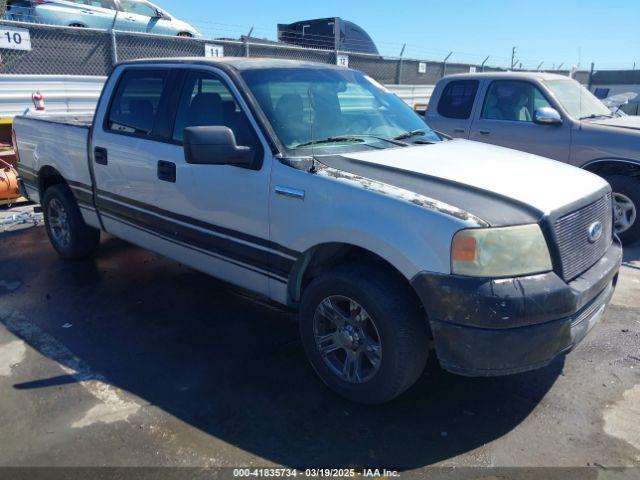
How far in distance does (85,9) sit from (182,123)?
11282 mm

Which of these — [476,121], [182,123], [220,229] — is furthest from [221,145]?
[476,121]

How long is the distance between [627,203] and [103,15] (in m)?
12.5

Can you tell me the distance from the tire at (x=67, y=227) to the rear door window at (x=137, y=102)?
1189mm

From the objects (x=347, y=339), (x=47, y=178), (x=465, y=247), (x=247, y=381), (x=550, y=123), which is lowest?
(x=247, y=381)

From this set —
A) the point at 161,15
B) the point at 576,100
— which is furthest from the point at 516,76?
the point at 161,15

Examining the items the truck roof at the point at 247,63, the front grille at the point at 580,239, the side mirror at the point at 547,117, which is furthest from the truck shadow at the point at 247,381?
the side mirror at the point at 547,117

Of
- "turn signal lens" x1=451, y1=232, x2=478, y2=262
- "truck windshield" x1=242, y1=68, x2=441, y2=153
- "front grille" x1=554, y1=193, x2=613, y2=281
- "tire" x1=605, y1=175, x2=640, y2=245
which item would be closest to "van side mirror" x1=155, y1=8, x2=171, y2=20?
"truck windshield" x1=242, y1=68, x2=441, y2=153

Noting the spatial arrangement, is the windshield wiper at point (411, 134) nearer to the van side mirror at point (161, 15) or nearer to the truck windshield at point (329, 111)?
the truck windshield at point (329, 111)

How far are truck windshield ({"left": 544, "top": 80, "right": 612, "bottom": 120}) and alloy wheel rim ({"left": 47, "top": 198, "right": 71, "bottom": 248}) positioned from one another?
5845 mm

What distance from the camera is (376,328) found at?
9.61 ft

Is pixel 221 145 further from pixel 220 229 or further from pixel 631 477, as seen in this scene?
pixel 631 477

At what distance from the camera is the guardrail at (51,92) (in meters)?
9.14

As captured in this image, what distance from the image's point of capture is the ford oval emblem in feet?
10.2

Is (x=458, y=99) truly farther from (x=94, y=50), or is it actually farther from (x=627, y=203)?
(x=94, y=50)
